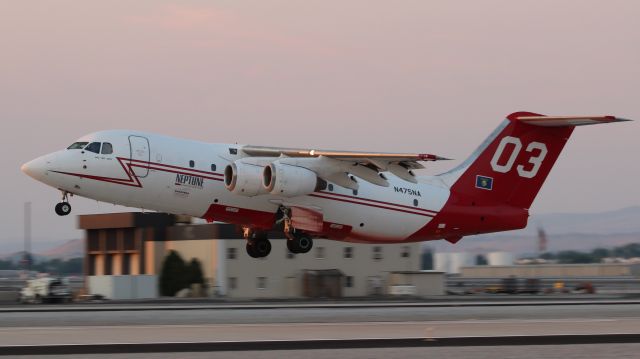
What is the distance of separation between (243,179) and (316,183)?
2.58 meters

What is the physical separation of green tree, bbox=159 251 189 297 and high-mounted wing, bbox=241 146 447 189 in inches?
1360

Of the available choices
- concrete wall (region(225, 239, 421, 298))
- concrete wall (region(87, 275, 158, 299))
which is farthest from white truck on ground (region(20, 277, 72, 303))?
concrete wall (region(225, 239, 421, 298))

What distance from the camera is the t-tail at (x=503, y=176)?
1358 inches

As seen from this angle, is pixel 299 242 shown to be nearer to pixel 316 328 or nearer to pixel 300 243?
pixel 300 243

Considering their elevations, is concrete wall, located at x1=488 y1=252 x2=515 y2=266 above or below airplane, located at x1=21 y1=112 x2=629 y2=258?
below

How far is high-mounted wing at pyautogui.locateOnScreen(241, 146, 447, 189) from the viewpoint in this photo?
101 feet

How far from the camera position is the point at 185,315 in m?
30.5

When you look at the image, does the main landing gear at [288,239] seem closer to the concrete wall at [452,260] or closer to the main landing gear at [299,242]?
the main landing gear at [299,242]

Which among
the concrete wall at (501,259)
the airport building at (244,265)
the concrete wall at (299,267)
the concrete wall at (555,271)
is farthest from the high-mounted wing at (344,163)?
the concrete wall at (501,259)

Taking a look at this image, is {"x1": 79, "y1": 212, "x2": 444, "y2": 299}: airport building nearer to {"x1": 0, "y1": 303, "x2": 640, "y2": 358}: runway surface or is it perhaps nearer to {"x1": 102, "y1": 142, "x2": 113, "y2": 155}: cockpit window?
{"x1": 0, "y1": 303, "x2": 640, "y2": 358}: runway surface

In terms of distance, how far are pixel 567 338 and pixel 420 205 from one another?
476 inches

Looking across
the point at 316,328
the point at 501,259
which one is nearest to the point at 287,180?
the point at 316,328

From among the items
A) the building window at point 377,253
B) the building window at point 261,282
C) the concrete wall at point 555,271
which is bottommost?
the concrete wall at point 555,271

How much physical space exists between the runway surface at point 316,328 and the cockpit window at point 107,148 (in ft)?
16.0
